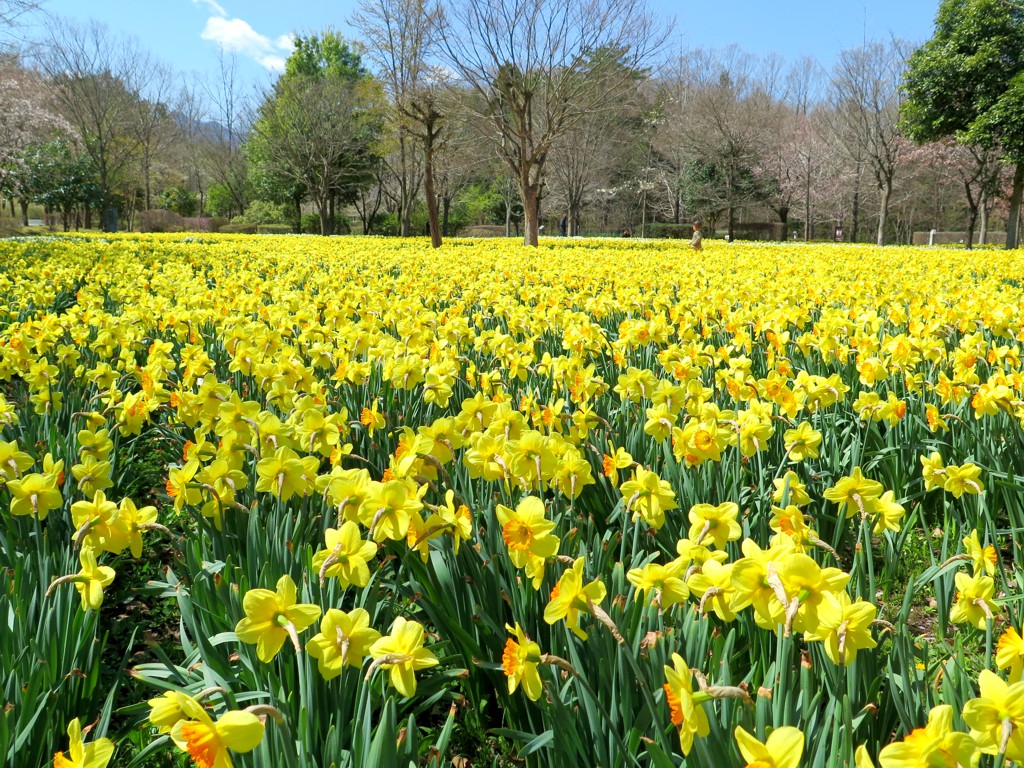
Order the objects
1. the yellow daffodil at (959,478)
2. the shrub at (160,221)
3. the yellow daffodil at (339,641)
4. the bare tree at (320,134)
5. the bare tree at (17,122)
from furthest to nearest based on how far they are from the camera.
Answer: the shrub at (160,221) → the bare tree at (320,134) → the bare tree at (17,122) → the yellow daffodil at (959,478) → the yellow daffodil at (339,641)

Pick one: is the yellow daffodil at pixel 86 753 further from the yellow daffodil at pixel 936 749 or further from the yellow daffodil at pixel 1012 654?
the yellow daffodil at pixel 1012 654

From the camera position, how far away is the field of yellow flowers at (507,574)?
1039 mm

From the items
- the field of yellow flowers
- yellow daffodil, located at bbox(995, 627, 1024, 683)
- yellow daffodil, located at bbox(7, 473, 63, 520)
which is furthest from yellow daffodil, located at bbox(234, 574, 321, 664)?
yellow daffodil, located at bbox(995, 627, 1024, 683)

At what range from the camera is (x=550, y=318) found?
448 centimetres

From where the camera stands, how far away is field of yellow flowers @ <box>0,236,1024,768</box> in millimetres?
1039

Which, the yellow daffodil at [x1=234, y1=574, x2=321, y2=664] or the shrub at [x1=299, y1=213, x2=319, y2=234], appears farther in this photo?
the shrub at [x1=299, y1=213, x2=319, y2=234]

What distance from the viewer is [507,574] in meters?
1.66

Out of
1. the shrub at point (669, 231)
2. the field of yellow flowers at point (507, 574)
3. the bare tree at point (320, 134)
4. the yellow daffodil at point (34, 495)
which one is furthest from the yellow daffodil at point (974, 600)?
the shrub at point (669, 231)

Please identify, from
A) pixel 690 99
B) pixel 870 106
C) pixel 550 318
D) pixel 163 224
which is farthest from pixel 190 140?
pixel 550 318

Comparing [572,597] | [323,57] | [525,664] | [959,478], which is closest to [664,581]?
[572,597]

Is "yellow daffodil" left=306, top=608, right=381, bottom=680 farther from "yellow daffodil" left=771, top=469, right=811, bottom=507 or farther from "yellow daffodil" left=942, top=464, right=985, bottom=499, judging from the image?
"yellow daffodil" left=942, top=464, right=985, bottom=499

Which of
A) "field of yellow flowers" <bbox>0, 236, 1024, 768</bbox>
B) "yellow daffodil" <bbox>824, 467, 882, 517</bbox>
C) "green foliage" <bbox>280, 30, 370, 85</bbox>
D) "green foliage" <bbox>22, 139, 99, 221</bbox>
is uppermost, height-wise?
"green foliage" <bbox>280, 30, 370, 85</bbox>

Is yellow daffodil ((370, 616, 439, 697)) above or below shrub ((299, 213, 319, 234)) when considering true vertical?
below

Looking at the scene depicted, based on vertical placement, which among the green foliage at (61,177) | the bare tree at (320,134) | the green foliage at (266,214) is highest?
the bare tree at (320,134)
